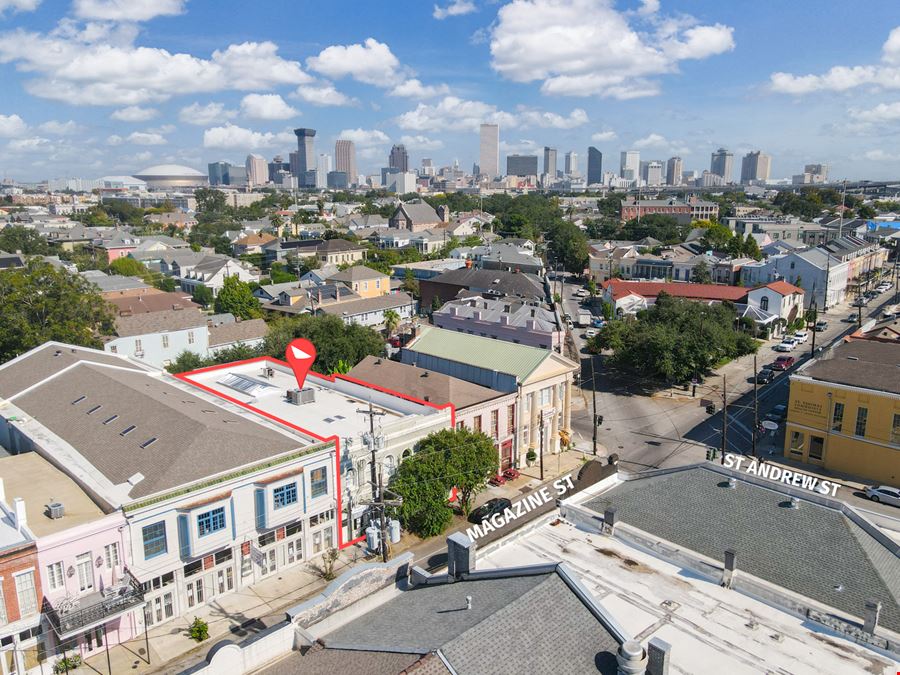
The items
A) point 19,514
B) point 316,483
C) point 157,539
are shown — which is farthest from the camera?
point 316,483

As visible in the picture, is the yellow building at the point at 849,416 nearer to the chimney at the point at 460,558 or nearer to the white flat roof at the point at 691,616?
the white flat roof at the point at 691,616

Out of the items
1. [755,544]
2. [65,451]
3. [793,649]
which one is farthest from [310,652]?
[65,451]

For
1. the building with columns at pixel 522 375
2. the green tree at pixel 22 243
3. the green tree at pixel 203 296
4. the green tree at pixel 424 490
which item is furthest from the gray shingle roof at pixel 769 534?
the green tree at pixel 22 243

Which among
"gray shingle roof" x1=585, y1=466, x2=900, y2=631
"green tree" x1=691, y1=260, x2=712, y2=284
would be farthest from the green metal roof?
"green tree" x1=691, y1=260, x2=712, y2=284

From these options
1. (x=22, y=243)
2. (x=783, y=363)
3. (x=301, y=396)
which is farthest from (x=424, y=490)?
(x=22, y=243)

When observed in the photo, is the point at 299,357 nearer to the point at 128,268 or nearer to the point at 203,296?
the point at 203,296

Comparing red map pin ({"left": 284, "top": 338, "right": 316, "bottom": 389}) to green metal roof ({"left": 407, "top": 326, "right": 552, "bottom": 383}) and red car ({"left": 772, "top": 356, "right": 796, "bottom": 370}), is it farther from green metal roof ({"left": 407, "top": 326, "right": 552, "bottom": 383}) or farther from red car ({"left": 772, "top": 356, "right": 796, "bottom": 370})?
red car ({"left": 772, "top": 356, "right": 796, "bottom": 370})
